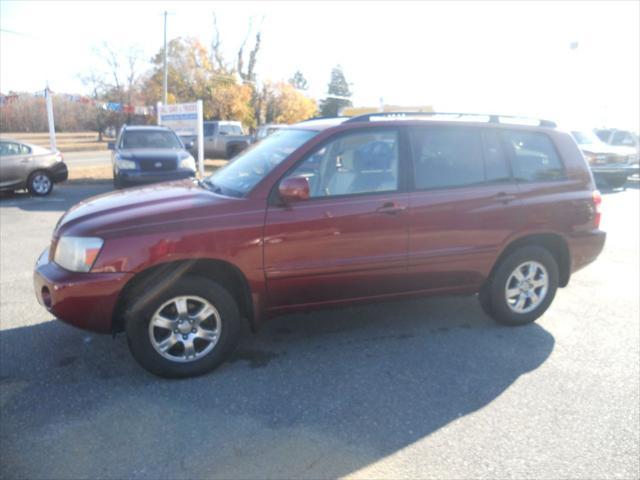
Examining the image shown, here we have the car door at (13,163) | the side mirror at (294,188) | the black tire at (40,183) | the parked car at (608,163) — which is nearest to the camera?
the side mirror at (294,188)

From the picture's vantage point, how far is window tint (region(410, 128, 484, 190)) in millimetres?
3912

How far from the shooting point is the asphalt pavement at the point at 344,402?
2.62m

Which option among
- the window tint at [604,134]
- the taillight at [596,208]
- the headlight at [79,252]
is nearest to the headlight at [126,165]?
the headlight at [79,252]

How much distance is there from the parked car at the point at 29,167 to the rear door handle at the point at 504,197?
1124 cm

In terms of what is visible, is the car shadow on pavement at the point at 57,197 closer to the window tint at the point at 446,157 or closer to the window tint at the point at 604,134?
the window tint at the point at 446,157

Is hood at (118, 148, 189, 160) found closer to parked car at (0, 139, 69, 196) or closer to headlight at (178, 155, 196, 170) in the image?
headlight at (178, 155, 196, 170)

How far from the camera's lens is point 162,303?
3.28 metres

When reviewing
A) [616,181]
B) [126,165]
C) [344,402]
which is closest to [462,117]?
[344,402]

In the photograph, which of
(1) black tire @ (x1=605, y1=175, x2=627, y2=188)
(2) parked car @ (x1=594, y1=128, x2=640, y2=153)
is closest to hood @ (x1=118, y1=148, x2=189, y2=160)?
(1) black tire @ (x1=605, y1=175, x2=627, y2=188)

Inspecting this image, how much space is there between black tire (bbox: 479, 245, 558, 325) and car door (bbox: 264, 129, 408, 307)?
3.17 feet

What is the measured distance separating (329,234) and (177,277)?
3.61 feet

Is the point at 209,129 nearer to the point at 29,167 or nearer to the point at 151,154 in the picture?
the point at 29,167

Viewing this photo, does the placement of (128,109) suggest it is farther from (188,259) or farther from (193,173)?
(188,259)

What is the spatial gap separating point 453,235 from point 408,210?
48cm
